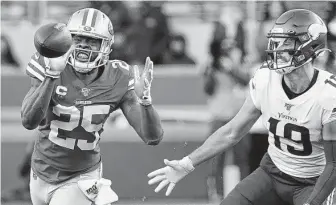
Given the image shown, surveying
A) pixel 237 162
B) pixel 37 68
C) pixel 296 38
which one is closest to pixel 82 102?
pixel 37 68

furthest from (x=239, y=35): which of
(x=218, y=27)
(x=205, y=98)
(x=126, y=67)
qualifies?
(x=126, y=67)

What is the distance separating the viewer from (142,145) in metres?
7.86

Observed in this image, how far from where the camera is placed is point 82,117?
4.72 m

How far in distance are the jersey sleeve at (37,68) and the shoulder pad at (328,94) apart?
1518 mm

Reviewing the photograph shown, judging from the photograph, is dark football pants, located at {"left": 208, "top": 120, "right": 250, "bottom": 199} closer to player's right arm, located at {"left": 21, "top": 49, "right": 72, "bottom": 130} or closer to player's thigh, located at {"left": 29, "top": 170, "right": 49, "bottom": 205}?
player's thigh, located at {"left": 29, "top": 170, "right": 49, "bottom": 205}

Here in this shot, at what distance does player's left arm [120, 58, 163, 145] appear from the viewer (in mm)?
4410

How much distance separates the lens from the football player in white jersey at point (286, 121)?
14.7ft

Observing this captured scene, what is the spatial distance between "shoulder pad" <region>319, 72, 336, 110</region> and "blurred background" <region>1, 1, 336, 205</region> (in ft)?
9.81

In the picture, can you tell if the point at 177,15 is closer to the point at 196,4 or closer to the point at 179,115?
the point at 196,4

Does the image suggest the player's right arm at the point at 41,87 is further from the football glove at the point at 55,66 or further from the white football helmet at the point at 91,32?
the white football helmet at the point at 91,32

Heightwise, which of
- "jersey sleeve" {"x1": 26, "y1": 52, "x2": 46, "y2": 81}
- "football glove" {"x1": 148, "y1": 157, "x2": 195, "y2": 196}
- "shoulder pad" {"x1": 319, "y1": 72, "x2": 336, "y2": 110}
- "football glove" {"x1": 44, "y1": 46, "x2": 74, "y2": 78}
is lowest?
"football glove" {"x1": 148, "y1": 157, "x2": 195, "y2": 196}

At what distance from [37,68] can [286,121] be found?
1.41 meters

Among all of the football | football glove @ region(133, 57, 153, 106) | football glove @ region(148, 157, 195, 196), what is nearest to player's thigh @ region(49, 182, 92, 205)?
football glove @ region(148, 157, 195, 196)

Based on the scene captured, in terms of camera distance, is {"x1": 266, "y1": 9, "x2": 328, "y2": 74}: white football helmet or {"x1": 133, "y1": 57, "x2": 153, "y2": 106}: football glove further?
{"x1": 266, "y1": 9, "x2": 328, "y2": 74}: white football helmet
